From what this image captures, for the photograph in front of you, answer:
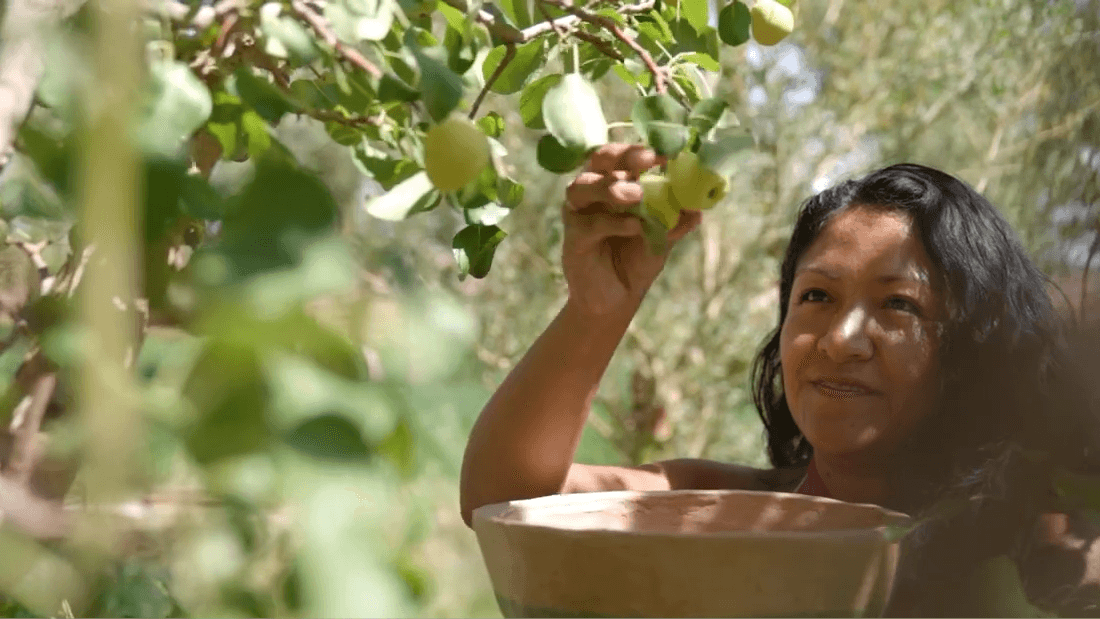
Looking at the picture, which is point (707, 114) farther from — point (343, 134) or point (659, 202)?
point (343, 134)

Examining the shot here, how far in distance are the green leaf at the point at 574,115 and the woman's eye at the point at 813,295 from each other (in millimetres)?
656

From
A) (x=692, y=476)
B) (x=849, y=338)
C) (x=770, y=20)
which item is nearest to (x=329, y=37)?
(x=770, y=20)

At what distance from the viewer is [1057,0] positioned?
2057 mm

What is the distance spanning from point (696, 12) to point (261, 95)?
0.38 meters

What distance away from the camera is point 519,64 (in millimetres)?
698

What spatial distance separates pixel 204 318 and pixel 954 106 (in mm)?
3802

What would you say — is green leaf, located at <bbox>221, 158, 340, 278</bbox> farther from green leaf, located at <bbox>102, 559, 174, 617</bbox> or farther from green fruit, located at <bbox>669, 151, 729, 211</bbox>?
green leaf, located at <bbox>102, 559, 174, 617</bbox>

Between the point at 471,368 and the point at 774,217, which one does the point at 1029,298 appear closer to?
the point at 471,368

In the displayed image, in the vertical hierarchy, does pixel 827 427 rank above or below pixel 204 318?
below

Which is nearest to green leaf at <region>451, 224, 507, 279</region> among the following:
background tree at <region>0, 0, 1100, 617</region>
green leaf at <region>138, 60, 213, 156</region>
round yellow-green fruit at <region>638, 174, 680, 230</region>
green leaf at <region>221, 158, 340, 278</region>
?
background tree at <region>0, 0, 1100, 617</region>

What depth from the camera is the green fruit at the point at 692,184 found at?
0.64 m

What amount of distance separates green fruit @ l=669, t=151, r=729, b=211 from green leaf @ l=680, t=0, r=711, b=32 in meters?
0.12

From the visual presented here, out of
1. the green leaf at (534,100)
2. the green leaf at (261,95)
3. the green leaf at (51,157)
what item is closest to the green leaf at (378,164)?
the green leaf at (534,100)

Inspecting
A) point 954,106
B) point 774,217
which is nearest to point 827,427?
point 774,217
